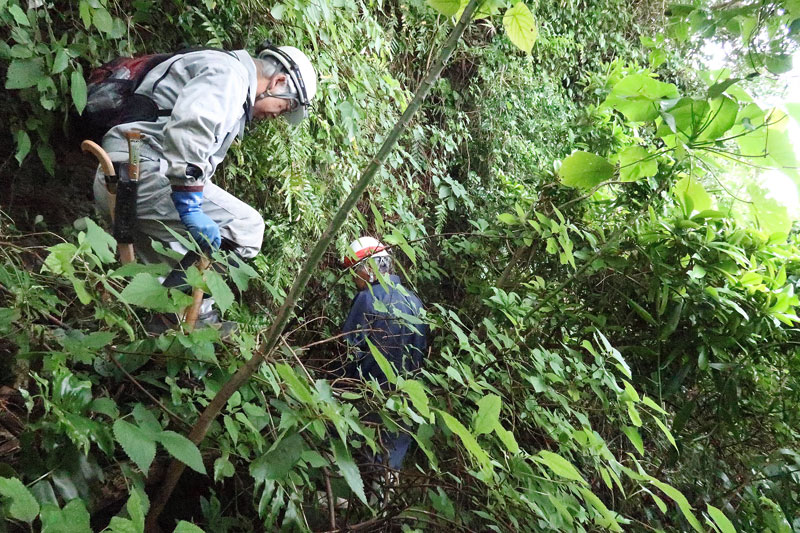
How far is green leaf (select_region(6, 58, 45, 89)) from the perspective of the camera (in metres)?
1.98

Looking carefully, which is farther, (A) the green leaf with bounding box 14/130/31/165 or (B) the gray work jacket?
(A) the green leaf with bounding box 14/130/31/165

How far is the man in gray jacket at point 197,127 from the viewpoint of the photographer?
2.07m

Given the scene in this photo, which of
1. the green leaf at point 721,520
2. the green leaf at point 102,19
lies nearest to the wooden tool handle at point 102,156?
the green leaf at point 102,19

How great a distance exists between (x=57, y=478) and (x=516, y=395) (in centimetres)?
154

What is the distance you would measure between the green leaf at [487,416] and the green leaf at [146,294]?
67 cm

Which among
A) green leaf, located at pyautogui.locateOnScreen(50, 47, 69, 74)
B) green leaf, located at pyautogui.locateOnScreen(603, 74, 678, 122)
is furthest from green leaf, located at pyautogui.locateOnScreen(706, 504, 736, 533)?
green leaf, located at pyautogui.locateOnScreen(50, 47, 69, 74)

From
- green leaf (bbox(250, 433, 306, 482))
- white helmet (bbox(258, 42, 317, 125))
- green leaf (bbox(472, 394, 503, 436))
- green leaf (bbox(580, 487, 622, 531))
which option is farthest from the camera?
white helmet (bbox(258, 42, 317, 125))

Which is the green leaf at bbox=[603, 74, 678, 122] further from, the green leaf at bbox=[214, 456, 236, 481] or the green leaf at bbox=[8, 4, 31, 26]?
the green leaf at bbox=[8, 4, 31, 26]

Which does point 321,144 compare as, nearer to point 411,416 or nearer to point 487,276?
point 487,276

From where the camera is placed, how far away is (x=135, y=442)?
89 centimetres

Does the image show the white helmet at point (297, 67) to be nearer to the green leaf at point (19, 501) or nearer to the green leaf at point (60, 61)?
the green leaf at point (60, 61)

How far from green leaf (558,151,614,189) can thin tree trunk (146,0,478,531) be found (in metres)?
0.35

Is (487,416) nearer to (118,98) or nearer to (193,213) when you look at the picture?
(193,213)

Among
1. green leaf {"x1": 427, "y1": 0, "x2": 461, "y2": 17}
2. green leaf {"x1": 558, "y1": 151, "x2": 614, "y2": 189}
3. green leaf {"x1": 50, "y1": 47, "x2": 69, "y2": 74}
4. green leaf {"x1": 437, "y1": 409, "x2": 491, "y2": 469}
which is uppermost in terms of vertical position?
green leaf {"x1": 427, "y1": 0, "x2": 461, "y2": 17}
